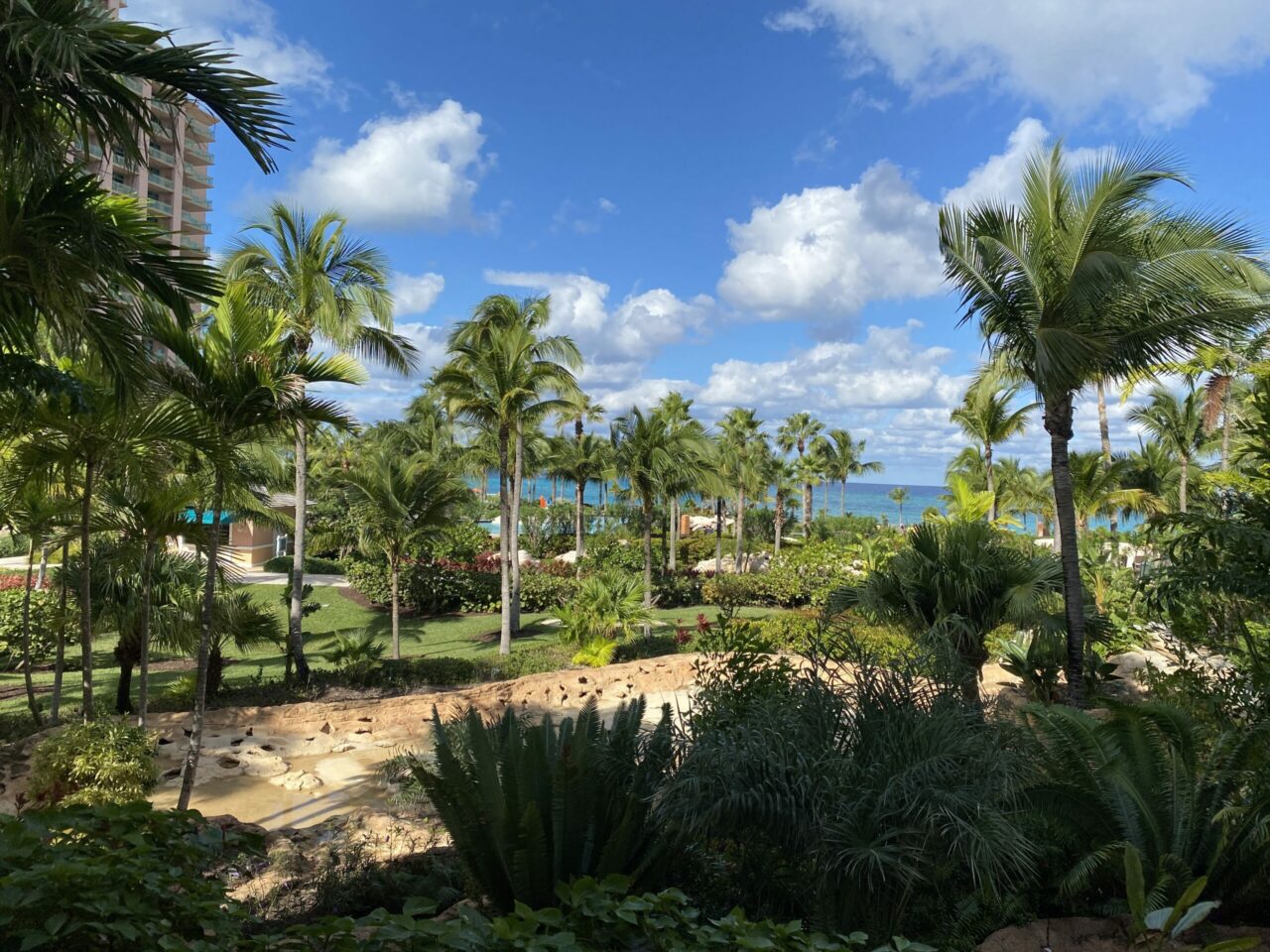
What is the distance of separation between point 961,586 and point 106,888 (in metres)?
7.98

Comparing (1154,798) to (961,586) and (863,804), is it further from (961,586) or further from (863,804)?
(961,586)

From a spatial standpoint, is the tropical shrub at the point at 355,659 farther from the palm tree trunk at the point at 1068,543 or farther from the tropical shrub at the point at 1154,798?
the tropical shrub at the point at 1154,798

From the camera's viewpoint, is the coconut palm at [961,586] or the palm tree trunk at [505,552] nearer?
the coconut palm at [961,586]

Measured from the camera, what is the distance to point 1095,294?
25.3 ft

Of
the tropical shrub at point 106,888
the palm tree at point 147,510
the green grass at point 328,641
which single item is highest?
the palm tree at point 147,510

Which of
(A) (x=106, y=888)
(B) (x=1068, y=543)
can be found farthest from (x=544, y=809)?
(B) (x=1068, y=543)

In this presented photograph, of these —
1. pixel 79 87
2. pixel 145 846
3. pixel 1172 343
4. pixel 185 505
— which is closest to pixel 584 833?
pixel 145 846

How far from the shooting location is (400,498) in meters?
16.2

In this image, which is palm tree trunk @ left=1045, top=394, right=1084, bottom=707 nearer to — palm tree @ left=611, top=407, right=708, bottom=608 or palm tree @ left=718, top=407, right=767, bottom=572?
palm tree @ left=611, top=407, right=708, bottom=608

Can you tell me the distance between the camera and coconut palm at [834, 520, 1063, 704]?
27.9ft

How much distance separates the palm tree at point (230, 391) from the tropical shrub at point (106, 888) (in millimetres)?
4424

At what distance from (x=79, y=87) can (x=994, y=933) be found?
6533 mm

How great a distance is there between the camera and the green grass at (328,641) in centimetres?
1281

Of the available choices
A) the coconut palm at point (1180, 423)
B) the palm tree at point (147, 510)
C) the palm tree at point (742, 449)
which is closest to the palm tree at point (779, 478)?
the palm tree at point (742, 449)
